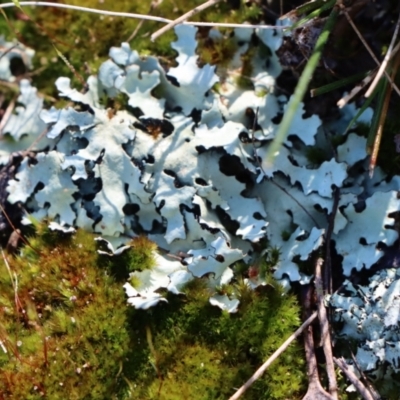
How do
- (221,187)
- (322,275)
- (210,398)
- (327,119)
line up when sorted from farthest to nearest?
(327,119) → (221,187) → (322,275) → (210,398)

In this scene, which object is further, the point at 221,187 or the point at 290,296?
the point at 221,187

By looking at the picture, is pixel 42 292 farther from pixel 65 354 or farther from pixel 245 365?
pixel 245 365

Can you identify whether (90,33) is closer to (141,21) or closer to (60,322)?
(141,21)

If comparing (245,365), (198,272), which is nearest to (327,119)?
(198,272)

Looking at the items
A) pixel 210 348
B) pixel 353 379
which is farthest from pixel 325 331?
pixel 210 348

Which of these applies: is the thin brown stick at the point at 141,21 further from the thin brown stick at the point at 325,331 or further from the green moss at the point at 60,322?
the thin brown stick at the point at 325,331

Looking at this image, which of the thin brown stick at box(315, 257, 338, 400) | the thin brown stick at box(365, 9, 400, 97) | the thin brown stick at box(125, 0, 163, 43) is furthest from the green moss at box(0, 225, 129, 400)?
the thin brown stick at box(365, 9, 400, 97)

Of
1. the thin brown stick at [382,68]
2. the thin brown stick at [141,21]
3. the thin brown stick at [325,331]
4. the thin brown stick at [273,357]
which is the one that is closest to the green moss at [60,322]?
the thin brown stick at [273,357]

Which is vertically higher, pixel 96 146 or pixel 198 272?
pixel 96 146
